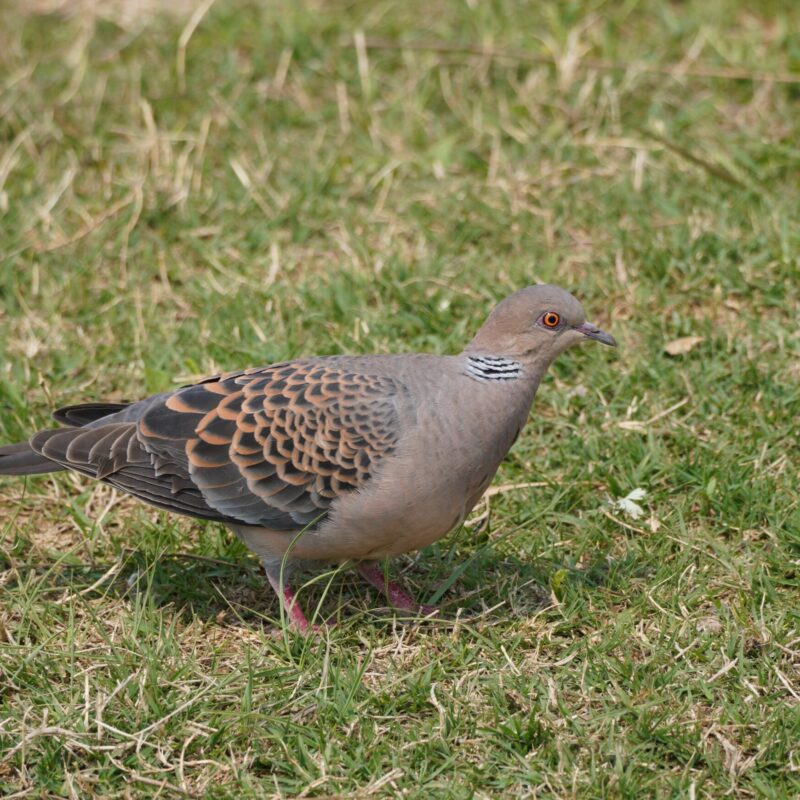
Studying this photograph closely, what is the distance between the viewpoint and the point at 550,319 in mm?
4316

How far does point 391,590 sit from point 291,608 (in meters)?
0.41

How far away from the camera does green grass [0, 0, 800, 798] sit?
3.83 m

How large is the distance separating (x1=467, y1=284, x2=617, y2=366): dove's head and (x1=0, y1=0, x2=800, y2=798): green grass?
0.80 metres

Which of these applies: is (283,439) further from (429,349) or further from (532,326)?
(429,349)

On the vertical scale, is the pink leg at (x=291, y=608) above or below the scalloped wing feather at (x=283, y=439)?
below

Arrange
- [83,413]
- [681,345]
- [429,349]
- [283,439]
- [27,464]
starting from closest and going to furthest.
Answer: [283,439]
[27,464]
[83,413]
[681,345]
[429,349]

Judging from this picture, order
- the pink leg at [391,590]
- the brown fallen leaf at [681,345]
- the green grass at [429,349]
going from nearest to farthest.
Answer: the green grass at [429,349], the pink leg at [391,590], the brown fallen leaf at [681,345]

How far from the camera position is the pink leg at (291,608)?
4273 millimetres

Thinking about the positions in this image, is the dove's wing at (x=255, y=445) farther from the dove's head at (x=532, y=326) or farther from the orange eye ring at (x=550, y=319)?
the orange eye ring at (x=550, y=319)

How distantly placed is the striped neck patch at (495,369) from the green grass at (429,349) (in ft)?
2.41

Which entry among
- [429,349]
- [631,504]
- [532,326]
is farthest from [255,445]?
[429,349]

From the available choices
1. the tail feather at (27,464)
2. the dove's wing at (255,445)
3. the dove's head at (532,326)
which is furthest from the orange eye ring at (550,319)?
the tail feather at (27,464)

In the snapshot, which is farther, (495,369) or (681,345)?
(681,345)

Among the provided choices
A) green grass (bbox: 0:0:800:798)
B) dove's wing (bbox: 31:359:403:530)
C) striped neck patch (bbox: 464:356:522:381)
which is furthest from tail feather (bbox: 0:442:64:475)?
striped neck patch (bbox: 464:356:522:381)
